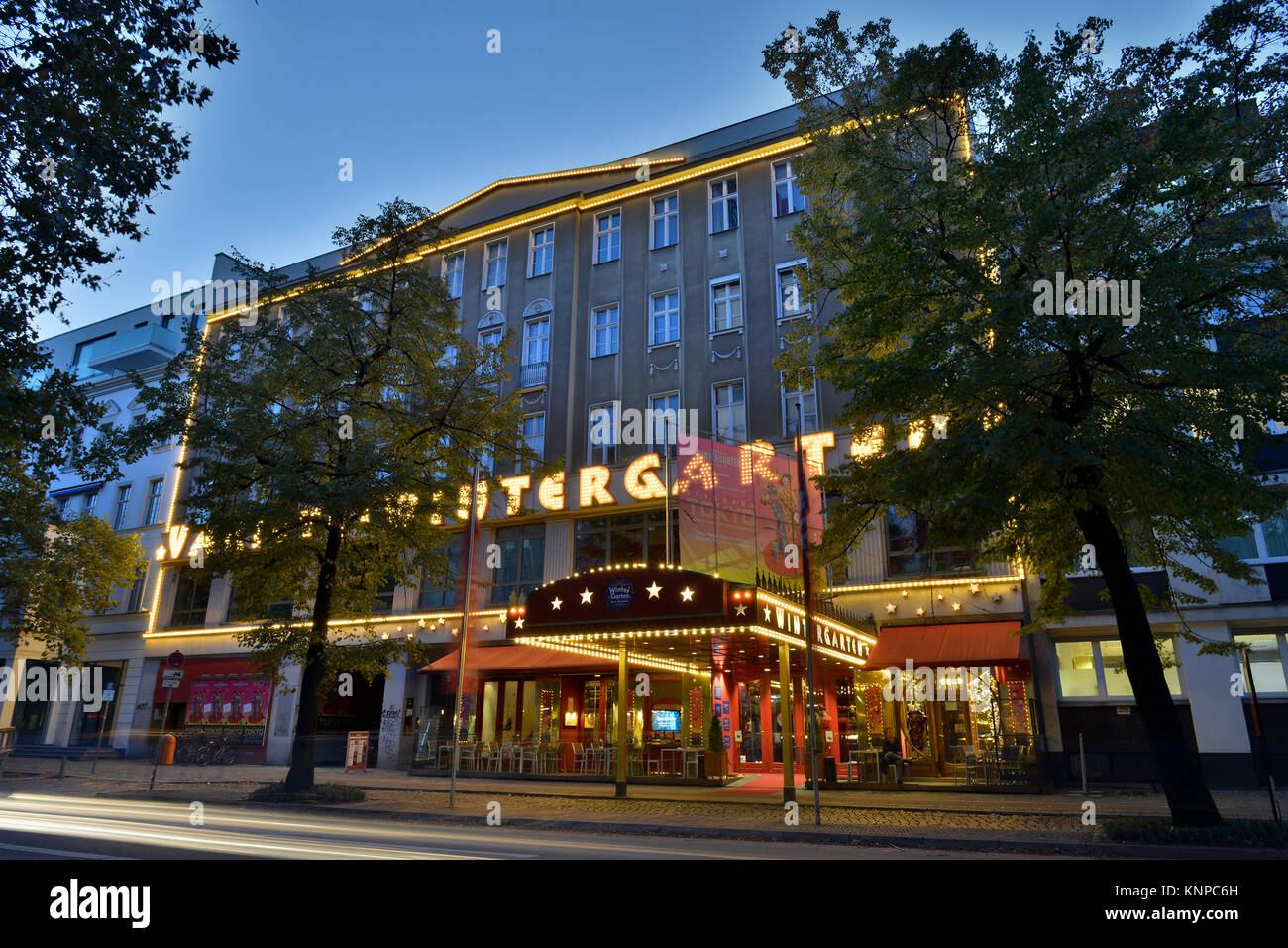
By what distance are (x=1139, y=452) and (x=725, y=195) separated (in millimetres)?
22314

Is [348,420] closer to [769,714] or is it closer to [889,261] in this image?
[889,261]

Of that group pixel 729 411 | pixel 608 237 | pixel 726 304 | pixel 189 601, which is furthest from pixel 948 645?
pixel 189 601

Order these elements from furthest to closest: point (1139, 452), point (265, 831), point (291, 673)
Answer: point (291, 673)
point (265, 831)
point (1139, 452)

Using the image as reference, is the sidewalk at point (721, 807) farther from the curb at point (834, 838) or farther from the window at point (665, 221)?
the window at point (665, 221)

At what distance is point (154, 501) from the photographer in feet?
127

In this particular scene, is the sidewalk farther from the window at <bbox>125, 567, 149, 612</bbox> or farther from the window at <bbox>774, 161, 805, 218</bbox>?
the window at <bbox>774, 161, 805, 218</bbox>

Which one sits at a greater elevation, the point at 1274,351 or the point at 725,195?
the point at 725,195

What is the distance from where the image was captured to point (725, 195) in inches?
1192

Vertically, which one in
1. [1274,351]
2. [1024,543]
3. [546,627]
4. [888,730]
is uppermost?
[1274,351]

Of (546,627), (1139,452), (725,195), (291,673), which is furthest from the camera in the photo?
(291,673)

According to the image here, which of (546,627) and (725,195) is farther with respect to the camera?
(725,195)

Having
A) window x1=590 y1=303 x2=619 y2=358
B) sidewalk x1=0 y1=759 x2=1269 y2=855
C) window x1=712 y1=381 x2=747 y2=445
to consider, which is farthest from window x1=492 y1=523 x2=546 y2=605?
window x1=712 y1=381 x2=747 y2=445

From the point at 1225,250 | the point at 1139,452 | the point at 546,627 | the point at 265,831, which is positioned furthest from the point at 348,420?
the point at 1225,250

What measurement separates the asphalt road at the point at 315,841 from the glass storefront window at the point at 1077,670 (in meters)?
12.2
